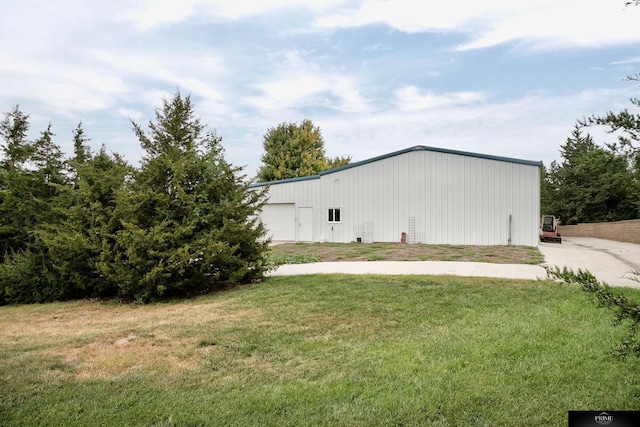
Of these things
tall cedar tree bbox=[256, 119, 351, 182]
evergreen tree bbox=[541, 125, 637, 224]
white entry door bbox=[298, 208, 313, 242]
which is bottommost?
white entry door bbox=[298, 208, 313, 242]

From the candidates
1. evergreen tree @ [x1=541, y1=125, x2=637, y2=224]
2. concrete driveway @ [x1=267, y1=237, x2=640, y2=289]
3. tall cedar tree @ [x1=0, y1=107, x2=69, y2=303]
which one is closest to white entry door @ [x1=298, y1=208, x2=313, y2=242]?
concrete driveway @ [x1=267, y1=237, x2=640, y2=289]

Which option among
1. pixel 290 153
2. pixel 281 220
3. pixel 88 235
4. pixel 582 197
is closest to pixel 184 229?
pixel 88 235

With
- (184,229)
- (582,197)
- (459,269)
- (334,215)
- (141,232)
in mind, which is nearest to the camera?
(141,232)

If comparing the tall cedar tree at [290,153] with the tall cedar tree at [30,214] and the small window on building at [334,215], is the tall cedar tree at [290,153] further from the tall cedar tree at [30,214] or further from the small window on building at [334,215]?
the tall cedar tree at [30,214]

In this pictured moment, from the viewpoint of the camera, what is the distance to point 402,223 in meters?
22.8

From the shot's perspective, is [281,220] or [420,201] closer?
[420,201]

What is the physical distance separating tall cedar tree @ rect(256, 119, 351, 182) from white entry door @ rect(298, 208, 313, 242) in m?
18.6

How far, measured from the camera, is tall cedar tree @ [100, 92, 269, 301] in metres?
8.62

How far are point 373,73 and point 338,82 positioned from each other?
2.55 m

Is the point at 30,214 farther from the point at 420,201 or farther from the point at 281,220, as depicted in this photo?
the point at 420,201

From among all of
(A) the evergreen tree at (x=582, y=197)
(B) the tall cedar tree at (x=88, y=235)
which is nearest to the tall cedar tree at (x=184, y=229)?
(B) the tall cedar tree at (x=88, y=235)

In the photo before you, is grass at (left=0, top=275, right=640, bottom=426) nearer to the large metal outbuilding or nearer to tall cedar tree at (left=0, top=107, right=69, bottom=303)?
tall cedar tree at (left=0, top=107, right=69, bottom=303)

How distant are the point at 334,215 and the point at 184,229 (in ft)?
51.9

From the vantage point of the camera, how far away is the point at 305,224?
25.0m
